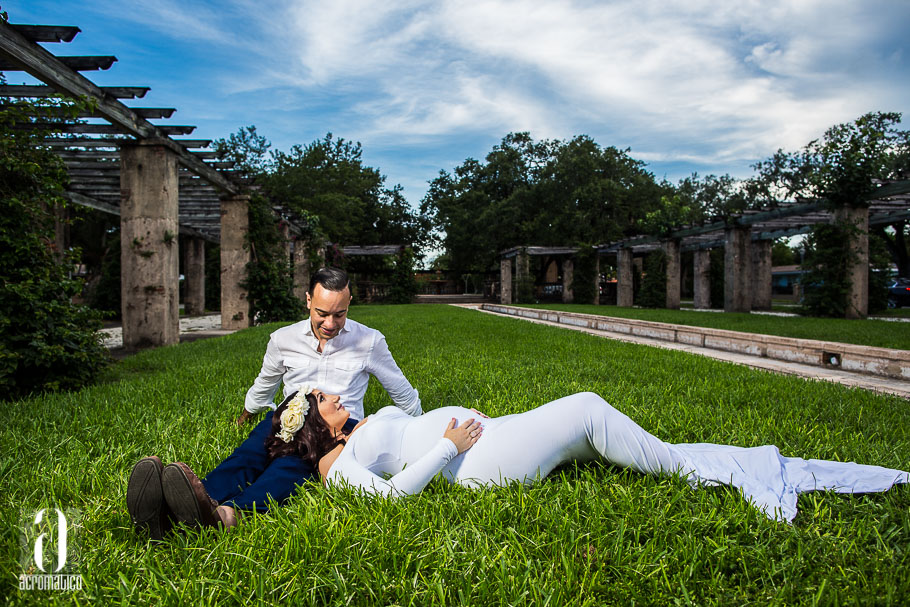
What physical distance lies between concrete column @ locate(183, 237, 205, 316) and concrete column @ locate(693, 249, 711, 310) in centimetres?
2171

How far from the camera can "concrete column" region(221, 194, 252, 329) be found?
1288cm

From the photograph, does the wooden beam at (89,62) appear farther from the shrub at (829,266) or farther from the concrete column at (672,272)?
the concrete column at (672,272)

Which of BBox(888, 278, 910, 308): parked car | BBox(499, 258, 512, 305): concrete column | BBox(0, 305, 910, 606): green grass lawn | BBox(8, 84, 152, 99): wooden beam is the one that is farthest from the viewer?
BBox(499, 258, 512, 305): concrete column

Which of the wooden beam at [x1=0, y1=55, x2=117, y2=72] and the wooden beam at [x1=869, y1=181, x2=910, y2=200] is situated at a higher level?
the wooden beam at [x1=0, y1=55, x2=117, y2=72]

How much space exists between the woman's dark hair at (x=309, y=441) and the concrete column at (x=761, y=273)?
22560mm

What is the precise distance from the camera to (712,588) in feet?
5.25

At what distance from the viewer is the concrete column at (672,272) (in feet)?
72.9

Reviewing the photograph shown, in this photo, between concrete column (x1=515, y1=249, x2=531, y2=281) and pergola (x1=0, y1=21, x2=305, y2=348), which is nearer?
pergola (x1=0, y1=21, x2=305, y2=348)

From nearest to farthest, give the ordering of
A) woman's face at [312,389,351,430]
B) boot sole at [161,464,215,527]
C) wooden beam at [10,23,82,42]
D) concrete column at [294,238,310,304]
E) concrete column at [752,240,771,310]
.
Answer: boot sole at [161,464,215,527] → woman's face at [312,389,351,430] → wooden beam at [10,23,82,42] → concrete column at [294,238,310,304] → concrete column at [752,240,771,310]

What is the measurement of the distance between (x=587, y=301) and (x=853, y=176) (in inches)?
660

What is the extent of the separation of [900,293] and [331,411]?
87.6 feet

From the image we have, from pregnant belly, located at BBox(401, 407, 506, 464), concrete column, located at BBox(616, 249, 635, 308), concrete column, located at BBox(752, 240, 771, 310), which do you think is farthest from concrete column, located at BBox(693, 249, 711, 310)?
pregnant belly, located at BBox(401, 407, 506, 464)

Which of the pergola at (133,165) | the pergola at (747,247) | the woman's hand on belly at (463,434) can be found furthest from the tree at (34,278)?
the pergola at (747,247)

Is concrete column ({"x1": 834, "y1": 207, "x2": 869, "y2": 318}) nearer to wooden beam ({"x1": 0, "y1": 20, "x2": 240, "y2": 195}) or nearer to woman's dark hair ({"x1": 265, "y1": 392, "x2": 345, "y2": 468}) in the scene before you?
woman's dark hair ({"x1": 265, "y1": 392, "x2": 345, "y2": 468})
